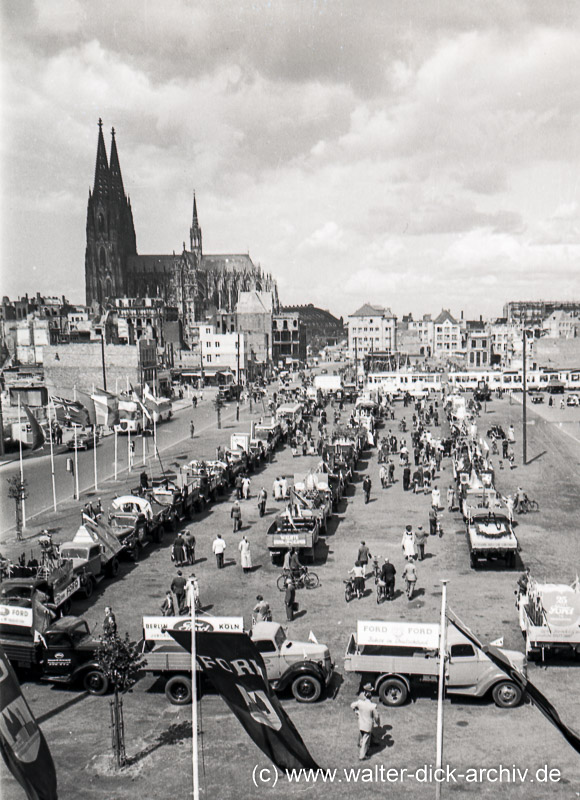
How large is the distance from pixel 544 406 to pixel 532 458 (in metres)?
36.0

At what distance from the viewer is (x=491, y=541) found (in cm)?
1961

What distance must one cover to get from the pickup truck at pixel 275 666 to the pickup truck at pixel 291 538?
7422 millimetres

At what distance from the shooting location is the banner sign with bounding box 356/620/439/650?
12102 mm

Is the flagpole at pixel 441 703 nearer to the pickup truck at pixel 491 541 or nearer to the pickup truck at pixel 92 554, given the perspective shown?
the pickup truck at pixel 491 541

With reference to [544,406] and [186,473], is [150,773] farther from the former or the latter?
[544,406]

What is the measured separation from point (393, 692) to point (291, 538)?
8230mm

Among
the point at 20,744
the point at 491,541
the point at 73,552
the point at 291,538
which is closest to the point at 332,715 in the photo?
the point at 20,744

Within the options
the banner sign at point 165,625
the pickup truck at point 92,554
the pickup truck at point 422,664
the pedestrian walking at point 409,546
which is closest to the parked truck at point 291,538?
the pedestrian walking at point 409,546

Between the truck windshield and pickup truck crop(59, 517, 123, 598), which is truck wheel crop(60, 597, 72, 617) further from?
the truck windshield

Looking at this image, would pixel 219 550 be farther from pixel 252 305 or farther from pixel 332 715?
pixel 252 305

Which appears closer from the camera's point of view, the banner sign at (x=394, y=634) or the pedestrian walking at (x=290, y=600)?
the banner sign at (x=394, y=634)

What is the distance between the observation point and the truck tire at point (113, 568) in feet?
63.4

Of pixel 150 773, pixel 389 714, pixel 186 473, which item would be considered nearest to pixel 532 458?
pixel 186 473

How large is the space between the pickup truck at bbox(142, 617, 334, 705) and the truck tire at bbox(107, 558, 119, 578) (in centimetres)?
703
